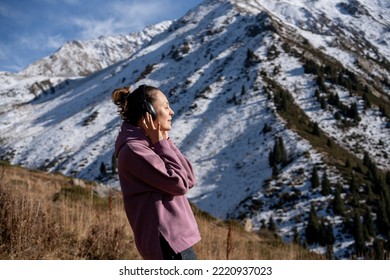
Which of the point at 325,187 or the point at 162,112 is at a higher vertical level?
the point at 325,187

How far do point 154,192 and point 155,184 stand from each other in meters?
0.10

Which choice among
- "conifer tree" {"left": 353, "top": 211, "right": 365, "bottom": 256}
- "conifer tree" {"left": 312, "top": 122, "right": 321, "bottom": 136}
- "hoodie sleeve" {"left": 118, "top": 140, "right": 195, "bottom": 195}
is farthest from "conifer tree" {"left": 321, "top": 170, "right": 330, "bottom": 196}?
"hoodie sleeve" {"left": 118, "top": 140, "right": 195, "bottom": 195}

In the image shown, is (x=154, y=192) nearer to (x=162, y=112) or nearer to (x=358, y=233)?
(x=162, y=112)

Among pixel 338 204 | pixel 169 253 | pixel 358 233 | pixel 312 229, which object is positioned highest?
pixel 169 253

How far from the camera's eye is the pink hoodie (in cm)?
290

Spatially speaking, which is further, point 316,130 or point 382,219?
point 316,130

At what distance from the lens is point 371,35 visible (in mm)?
169875

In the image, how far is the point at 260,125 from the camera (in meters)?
77.1

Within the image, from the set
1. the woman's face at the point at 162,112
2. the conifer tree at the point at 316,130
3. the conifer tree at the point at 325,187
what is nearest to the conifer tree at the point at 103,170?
the conifer tree at the point at 316,130

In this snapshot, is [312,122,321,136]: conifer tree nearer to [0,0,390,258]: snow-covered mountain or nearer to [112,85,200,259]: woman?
[0,0,390,258]: snow-covered mountain

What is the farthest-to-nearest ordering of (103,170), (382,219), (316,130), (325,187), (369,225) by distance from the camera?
(103,170) → (316,130) → (325,187) → (382,219) → (369,225)

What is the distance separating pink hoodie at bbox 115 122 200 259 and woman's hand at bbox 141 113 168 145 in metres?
0.04

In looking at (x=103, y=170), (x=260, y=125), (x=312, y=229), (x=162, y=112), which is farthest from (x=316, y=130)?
(x=162, y=112)
